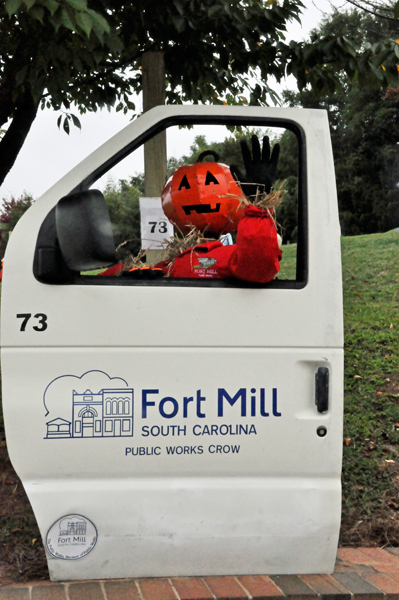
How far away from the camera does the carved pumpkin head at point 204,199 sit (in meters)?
2.95

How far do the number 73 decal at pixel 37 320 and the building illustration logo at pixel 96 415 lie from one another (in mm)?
201

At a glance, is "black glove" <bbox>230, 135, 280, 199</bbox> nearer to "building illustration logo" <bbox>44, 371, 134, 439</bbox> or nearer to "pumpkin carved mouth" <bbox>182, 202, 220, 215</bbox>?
"pumpkin carved mouth" <bbox>182, 202, 220, 215</bbox>

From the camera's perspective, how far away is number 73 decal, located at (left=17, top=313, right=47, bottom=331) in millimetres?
2285

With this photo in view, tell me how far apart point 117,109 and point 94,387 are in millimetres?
3601

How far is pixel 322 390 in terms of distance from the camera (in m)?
2.38

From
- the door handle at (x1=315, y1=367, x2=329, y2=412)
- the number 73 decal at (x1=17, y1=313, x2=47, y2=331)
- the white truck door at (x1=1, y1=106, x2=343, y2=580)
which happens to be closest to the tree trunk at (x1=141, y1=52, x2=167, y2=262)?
the white truck door at (x1=1, y1=106, x2=343, y2=580)

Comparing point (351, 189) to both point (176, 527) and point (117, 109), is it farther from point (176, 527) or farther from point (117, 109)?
point (176, 527)

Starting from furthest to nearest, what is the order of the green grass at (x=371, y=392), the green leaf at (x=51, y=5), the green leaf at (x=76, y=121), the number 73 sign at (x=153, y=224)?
the green leaf at (x=76, y=121)
the green grass at (x=371, y=392)
the number 73 sign at (x=153, y=224)
the green leaf at (x=51, y=5)

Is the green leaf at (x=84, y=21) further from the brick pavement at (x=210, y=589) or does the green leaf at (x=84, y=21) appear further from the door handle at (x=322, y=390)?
the brick pavement at (x=210, y=589)

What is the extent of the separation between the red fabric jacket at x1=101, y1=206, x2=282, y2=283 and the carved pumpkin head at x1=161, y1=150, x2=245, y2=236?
0.44m

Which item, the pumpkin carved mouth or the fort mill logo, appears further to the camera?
the pumpkin carved mouth

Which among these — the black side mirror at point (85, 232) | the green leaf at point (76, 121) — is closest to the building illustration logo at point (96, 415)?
the black side mirror at point (85, 232)

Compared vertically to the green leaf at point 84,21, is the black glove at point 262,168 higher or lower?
lower

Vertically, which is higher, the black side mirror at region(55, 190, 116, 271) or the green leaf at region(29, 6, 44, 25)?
the green leaf at region(29, 6, 44, 25)
